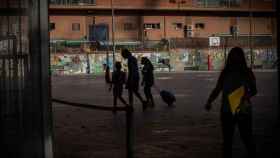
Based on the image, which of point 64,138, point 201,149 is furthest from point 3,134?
point 64,138

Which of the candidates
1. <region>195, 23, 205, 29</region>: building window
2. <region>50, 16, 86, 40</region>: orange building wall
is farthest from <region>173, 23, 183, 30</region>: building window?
<region>50, 16, 86, 40</region>: orange building wall

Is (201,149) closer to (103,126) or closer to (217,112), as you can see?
(103,126)

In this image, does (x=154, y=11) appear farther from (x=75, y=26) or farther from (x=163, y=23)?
(x=75, y=26)

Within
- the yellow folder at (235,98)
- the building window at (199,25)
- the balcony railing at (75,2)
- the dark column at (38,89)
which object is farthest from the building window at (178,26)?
the dark column at (38,89)

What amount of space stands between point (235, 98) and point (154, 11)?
214 ft

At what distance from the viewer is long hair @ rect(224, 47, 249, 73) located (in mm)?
7606

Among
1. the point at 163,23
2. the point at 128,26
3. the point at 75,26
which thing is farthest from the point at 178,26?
the point at 75,26

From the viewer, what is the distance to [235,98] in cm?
764

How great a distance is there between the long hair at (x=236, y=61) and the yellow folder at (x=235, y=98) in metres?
0.26

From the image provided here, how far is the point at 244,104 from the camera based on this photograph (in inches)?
304

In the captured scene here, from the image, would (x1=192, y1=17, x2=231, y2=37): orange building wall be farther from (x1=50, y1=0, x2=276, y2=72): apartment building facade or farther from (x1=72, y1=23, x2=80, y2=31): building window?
(x1=72, y1=23, x2=80, y2=31): building window

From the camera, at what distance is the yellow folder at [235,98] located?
25.0ft

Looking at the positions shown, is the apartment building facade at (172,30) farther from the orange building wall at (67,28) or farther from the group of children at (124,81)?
the group of children at (124,81)

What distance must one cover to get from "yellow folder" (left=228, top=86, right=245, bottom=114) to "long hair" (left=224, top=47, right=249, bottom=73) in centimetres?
26
